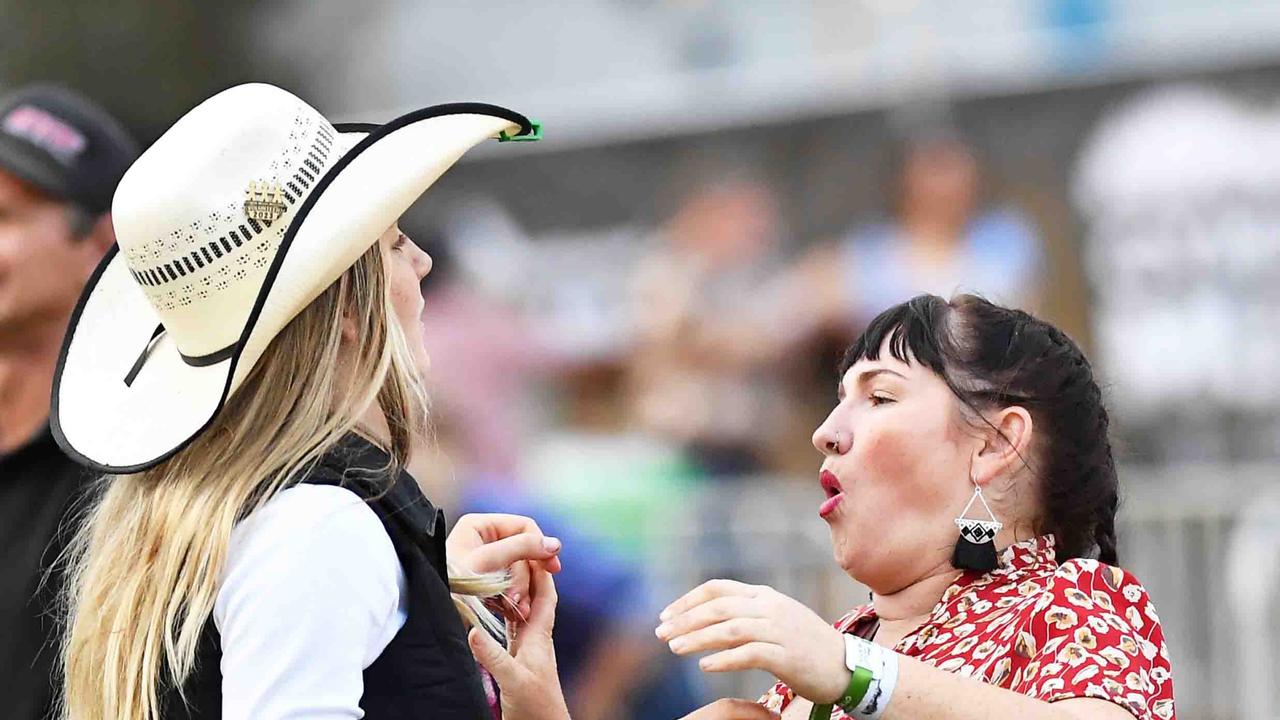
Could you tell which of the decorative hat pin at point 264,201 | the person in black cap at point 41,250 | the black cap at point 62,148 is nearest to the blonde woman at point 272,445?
the decorative hat pin at point 264,201

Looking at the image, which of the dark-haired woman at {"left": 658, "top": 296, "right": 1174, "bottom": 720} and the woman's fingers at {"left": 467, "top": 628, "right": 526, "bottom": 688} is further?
the woman's fingers at {"left": 467, "top": 628, "right": 526, "bottom": 688}

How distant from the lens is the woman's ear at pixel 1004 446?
2539 mm

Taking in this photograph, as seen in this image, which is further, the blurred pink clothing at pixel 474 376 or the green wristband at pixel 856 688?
the blurred pink clothing at pixel 474 376

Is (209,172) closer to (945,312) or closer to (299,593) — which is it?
(299,593)

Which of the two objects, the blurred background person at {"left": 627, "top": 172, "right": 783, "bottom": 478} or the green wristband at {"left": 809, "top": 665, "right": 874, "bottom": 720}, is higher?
the green wristband at {"left": 809, "top": 665, "right": 874, "bottom": 720}

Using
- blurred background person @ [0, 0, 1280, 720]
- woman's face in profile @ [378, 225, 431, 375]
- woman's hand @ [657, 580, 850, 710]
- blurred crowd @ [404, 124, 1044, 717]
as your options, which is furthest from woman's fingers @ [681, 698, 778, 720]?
blurred background person @ [0, 0, 1280, 720]

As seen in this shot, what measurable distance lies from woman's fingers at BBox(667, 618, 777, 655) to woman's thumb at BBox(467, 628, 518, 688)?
0.40 m

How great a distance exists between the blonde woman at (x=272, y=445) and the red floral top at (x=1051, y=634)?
0.66 metres

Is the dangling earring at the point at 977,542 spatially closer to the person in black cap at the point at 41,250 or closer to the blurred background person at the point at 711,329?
the person in black cap at the point at 41,250

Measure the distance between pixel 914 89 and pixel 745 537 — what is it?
2.55 metres

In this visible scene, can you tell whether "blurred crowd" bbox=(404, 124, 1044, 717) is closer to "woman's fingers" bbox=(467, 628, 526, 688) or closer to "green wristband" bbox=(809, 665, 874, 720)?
"woman's fingers" bbox=(467, 628, 526, 688)

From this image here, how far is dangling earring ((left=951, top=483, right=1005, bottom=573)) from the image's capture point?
Answer: 2.49 m

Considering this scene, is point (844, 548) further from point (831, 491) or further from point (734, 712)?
point (734, 712)

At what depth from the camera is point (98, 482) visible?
10.2ft
